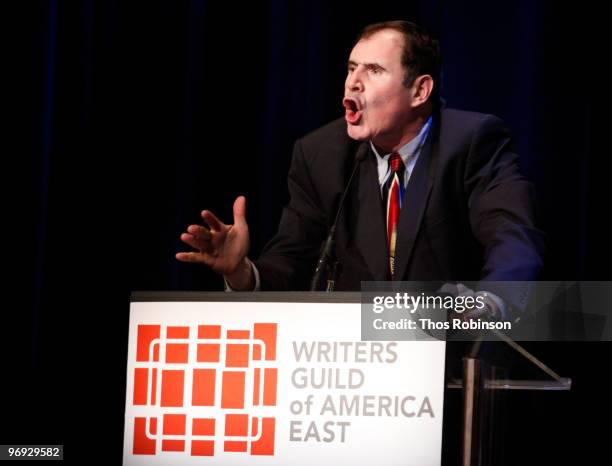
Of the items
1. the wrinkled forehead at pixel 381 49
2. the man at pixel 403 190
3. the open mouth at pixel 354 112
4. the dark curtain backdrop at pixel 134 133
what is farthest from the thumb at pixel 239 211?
the dark curtain backdrop at pixel 134 133

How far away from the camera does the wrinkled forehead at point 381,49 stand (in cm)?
235

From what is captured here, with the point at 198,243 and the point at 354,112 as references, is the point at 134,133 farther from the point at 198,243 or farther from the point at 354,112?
the point at 198,243

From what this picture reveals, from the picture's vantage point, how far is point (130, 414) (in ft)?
5.35

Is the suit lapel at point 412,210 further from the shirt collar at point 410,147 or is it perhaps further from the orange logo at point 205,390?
the orange logo at point 205,390

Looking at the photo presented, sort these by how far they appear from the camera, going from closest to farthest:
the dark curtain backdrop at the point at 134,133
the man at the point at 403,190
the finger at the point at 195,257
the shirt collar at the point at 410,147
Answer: the finger at the point at 195,257
the man at the point at 403,190
the shirt collar at the point at 410,147
the dark curtain backdrop at the point at 134,133

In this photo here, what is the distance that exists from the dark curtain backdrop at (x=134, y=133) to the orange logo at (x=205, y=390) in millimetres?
1257

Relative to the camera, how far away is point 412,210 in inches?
85.9

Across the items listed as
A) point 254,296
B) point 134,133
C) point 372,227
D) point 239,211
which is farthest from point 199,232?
point 134,133

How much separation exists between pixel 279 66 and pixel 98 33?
0.63 m

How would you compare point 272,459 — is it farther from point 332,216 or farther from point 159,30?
point 159,30

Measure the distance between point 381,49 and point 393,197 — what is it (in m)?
0.41

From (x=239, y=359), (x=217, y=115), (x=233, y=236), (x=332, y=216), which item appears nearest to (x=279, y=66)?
(x=217, y=115)

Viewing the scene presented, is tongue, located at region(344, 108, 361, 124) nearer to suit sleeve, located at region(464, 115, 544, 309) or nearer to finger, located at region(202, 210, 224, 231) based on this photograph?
suit sleeve, located at region(464, 115, 544, 309)

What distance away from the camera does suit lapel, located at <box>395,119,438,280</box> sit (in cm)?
216
